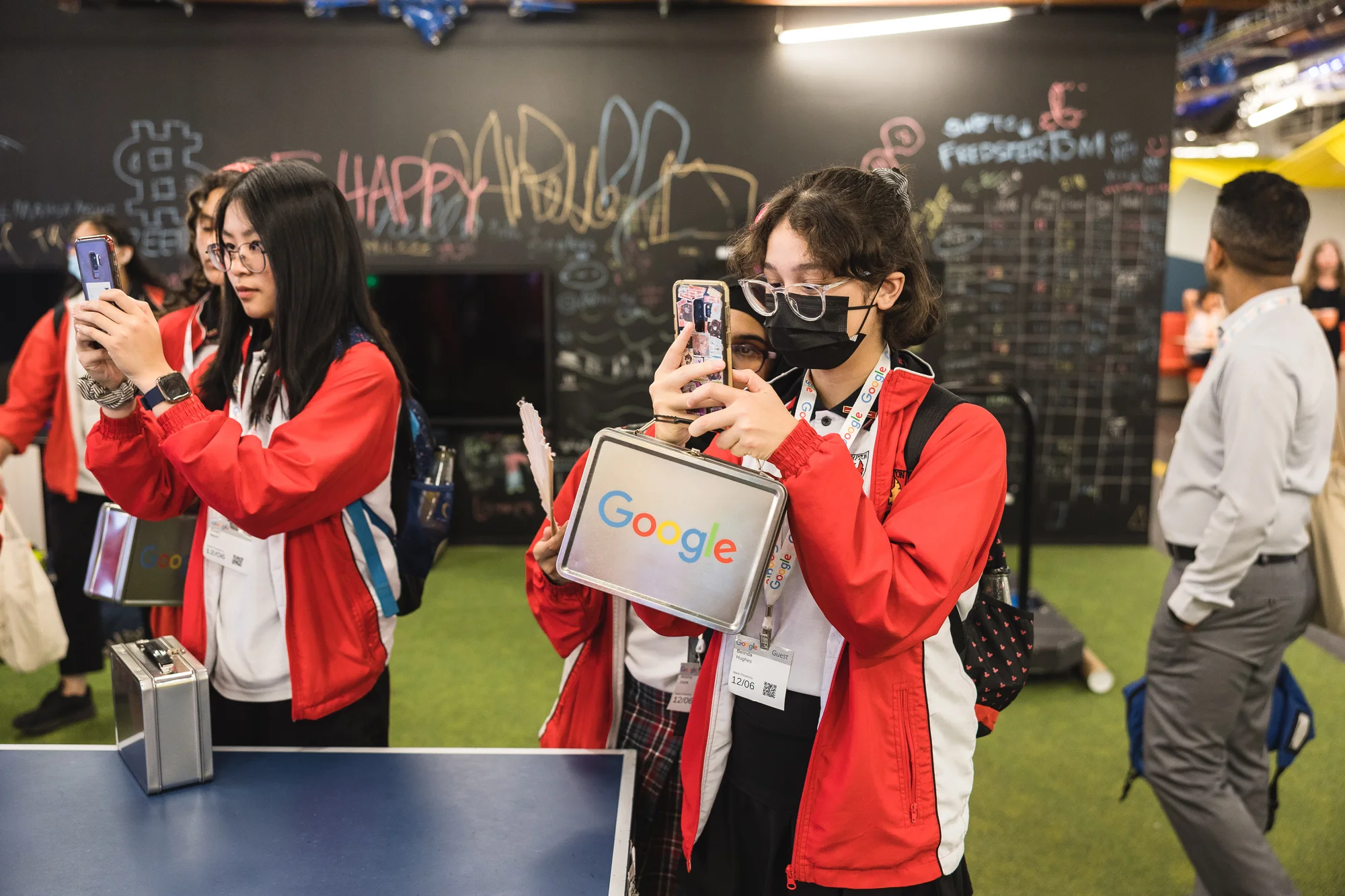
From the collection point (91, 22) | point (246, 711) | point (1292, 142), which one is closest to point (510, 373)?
point (91, 22)

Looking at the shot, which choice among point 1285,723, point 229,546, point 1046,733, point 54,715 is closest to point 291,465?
point 229,546

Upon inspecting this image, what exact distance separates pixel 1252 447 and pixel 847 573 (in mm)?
1581

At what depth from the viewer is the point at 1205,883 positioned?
237 cm

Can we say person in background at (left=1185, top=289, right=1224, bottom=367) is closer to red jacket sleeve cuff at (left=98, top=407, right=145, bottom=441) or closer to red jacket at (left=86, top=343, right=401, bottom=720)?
red jacket at (left=86, top=343, right=401, bottom=720)

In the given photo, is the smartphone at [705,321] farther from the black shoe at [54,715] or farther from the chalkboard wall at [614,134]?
the chalkboard wall at [614,134]

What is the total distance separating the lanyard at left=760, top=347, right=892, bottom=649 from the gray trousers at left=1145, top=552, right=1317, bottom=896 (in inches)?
57.9

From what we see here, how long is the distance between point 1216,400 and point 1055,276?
12.5 feet

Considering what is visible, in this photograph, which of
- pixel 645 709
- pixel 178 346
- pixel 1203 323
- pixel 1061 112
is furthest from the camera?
pixel 1203 323

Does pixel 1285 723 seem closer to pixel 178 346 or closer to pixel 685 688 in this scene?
pixel 685 688

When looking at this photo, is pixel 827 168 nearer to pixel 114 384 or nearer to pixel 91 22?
pixel 114 384

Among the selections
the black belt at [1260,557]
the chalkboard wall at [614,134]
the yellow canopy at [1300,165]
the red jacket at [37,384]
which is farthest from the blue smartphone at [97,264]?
the yellow canopy at [1300,165]

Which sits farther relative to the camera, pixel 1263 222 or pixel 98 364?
pixel 1263 222

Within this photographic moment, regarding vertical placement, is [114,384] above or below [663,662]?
above

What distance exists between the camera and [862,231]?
4.15 ft
